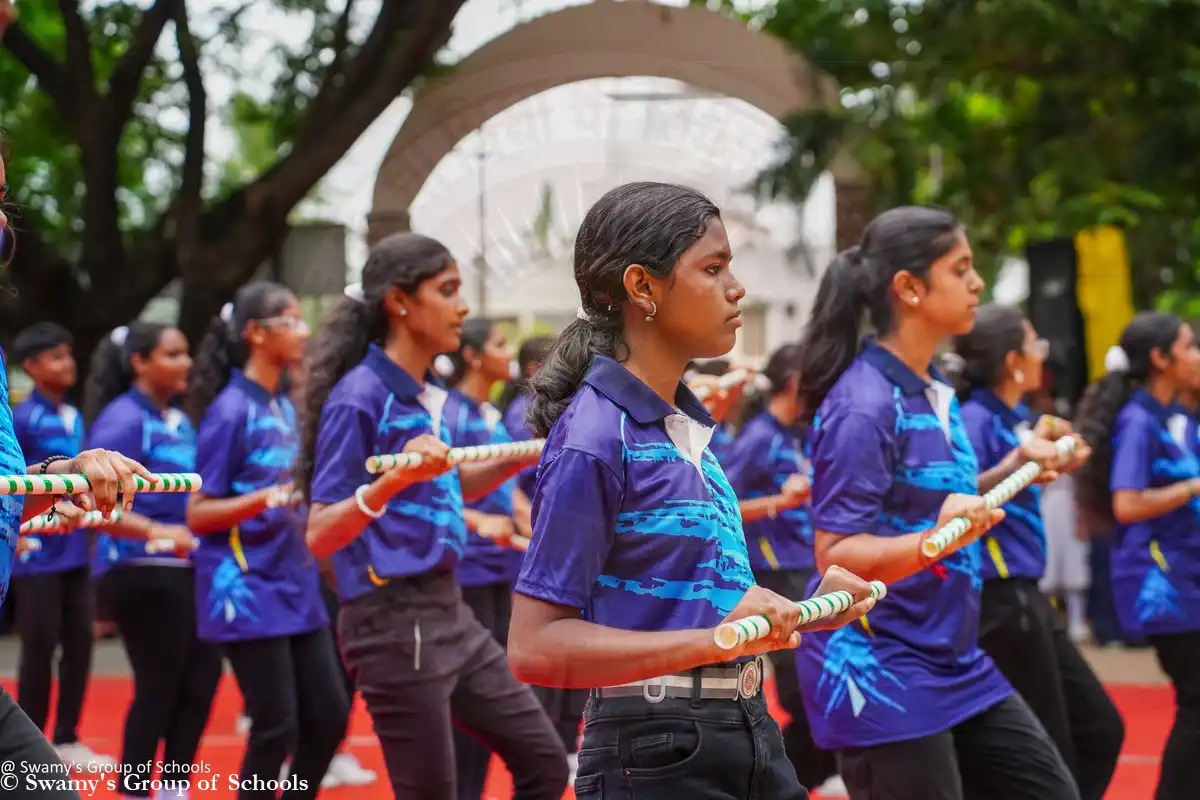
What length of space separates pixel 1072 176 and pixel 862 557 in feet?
25.9

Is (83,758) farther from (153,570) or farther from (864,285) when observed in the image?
(864,285)

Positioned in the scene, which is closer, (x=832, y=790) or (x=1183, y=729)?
(x=1183, y=729)

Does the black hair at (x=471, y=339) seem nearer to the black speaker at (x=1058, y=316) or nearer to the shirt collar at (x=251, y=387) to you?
the shirt collar at (x=251, y=387)

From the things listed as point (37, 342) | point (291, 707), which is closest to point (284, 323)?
point (291, 707)

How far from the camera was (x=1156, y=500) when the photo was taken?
223 inches

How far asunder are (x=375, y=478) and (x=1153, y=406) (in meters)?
2.95

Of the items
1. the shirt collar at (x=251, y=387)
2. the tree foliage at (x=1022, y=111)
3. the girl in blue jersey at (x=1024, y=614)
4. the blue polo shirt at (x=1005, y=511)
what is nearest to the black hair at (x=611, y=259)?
the girl in blue jersey at (x=1024, y=614)

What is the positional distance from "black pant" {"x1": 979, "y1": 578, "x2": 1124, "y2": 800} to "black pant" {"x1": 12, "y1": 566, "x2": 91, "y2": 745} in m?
4.47

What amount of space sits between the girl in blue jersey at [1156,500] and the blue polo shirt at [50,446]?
4.64m

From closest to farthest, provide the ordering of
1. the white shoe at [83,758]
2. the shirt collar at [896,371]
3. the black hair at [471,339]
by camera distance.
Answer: the shirt collar at [896,371] < the white shoe at [83,758] < the black hair at [471,339]

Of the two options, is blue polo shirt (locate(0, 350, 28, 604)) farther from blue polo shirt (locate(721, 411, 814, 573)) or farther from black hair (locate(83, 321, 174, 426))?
blue polo shirt (locate(721, 411, 814, 573))

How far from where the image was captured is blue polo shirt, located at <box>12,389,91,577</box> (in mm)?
7789

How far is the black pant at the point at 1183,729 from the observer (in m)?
5.11

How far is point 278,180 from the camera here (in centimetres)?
1249
